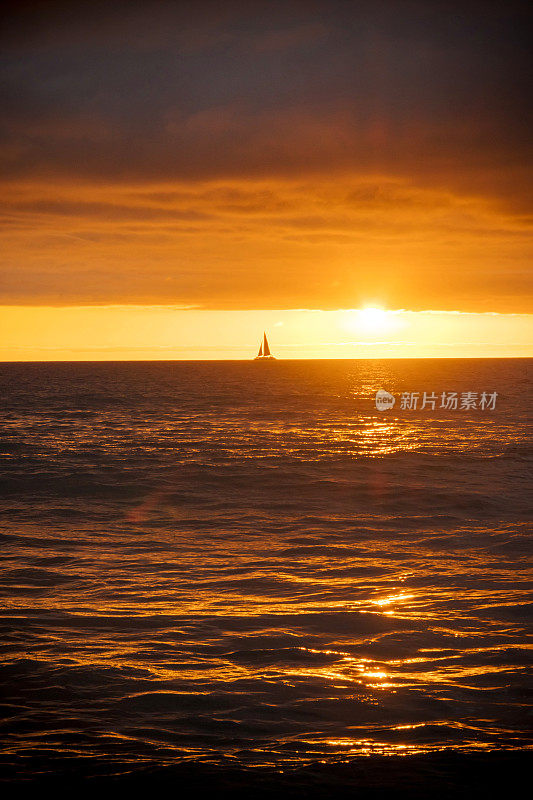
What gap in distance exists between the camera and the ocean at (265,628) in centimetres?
691

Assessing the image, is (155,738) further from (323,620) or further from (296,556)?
(296,556)

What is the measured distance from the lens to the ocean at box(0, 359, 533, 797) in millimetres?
6914

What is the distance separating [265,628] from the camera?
415 inches

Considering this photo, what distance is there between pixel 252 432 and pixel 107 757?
1526 inches

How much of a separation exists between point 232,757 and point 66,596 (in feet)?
19.9

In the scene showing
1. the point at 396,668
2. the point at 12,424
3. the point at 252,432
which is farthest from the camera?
the point at 12,424

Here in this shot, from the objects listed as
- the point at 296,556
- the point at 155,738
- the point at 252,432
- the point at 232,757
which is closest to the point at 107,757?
the point at 155,738

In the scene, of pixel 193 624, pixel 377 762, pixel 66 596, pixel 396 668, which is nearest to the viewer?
pixel 377 762

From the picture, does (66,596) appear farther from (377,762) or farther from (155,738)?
(377,762)

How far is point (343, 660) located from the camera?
936 centimetres

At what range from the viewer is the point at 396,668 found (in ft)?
29.7

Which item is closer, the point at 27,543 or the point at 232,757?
the point at 232,757

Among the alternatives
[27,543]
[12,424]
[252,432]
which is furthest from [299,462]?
[12,424]

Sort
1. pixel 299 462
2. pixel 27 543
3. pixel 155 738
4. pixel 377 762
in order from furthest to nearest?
1. pixel 299 462
2. pixel 27 543
3. pixel 155 738
4. pixel 377 762
